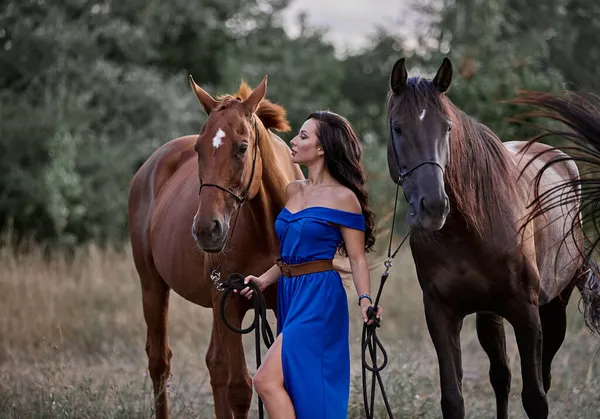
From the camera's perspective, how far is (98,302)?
32.9 ft

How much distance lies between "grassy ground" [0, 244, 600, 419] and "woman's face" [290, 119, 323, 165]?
189 cm

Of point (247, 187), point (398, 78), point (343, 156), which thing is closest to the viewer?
point (343, 156)

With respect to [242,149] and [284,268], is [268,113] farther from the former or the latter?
[284,268]

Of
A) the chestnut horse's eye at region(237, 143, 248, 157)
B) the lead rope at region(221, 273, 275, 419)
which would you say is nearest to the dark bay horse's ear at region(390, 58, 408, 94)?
the chestnut horse's eye at region(237, 143, 248, 157)

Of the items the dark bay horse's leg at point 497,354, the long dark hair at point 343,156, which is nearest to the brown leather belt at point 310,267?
the long dark hair at point 343,156

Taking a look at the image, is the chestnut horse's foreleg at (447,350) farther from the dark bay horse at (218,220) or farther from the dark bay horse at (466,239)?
the dark bay horse at (218,220)

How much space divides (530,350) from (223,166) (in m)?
1.88

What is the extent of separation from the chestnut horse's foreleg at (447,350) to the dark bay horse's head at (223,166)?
3.83 feet

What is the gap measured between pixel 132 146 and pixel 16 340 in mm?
9160

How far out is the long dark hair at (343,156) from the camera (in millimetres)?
4188

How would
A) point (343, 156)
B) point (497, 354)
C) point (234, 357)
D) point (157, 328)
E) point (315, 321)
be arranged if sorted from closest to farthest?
point (315, 321) < point (343, 156) < point (234, 357) < point (497, 354) < point (157, 328)

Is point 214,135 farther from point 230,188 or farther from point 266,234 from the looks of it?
point 266,234

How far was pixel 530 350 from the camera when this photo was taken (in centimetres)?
450

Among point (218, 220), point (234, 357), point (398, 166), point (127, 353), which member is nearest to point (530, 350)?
point (398, 166)
